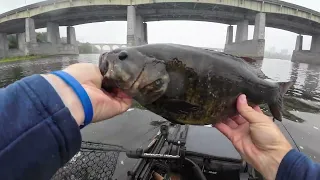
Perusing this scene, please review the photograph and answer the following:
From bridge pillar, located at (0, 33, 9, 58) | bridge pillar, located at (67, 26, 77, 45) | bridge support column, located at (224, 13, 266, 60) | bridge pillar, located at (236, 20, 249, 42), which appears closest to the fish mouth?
bridge support column, located at (224, 13, 266, 60)

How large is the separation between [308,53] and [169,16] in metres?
35.5

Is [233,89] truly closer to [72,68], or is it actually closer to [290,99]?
[72,68]

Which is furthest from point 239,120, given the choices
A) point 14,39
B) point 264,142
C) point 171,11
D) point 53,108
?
point 14,39

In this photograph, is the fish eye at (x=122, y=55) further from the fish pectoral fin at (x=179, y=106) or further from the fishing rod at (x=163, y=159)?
the fishing rod at (x=163, y=159)

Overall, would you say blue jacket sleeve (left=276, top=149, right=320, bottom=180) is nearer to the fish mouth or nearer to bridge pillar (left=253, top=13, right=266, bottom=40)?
the fish mouth

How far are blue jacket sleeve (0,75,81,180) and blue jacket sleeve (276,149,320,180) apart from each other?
193cm

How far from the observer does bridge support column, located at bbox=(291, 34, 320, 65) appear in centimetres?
5283

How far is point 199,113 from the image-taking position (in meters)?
2.39

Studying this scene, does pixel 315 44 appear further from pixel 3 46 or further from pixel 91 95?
pixel 3 46

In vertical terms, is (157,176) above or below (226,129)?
below

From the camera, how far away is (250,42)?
136 ft

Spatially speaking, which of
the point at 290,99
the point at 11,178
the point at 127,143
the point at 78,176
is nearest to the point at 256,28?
the point at 290,99

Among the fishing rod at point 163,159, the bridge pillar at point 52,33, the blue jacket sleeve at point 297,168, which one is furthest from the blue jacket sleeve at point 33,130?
the bridge pillar at point 52,33

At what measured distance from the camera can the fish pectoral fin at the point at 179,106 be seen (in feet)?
7.45
